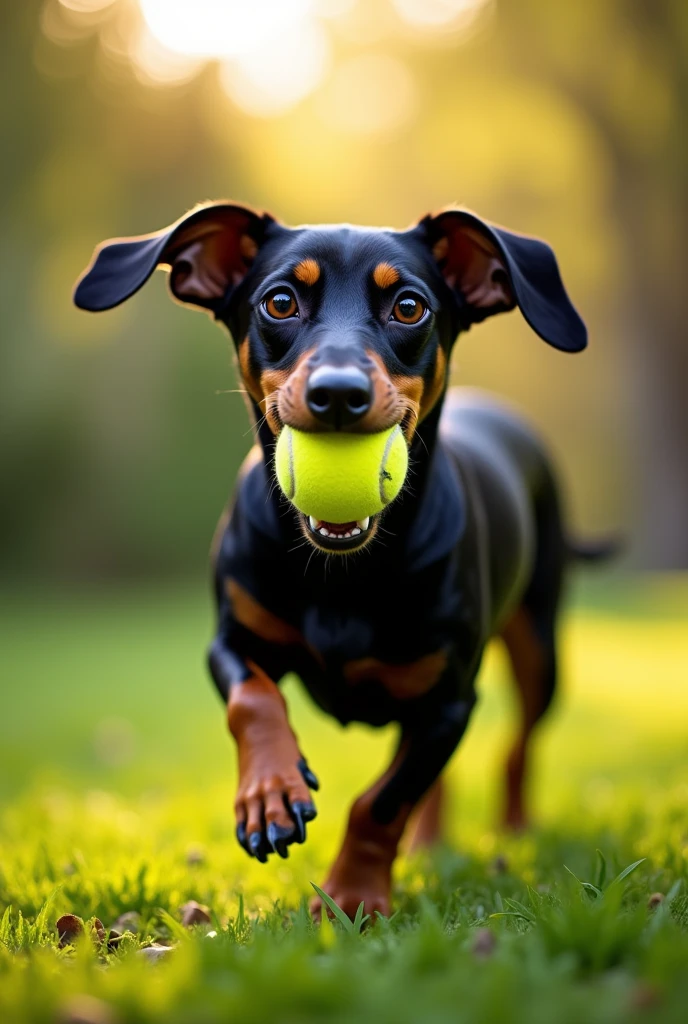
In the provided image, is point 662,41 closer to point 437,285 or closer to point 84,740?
point 84,740

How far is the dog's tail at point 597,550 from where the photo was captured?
5.49 metres

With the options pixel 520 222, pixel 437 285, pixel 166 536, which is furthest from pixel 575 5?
pixel 437 285

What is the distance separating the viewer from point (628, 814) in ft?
13.5

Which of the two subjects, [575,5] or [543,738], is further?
[575,5]

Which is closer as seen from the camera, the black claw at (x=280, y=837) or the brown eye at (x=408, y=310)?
the black claw at (x=280, y=837)

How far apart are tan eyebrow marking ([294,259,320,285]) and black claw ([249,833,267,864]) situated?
1.43 meters

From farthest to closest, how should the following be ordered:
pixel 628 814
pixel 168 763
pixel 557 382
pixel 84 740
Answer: pixel 557 382 → pixel 84 740 → pixel 168 763 → pixel 628 814

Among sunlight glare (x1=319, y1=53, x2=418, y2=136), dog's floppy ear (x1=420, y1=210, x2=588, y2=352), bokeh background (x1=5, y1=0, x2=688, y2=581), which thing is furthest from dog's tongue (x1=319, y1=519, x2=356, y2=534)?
sunlight glare (x1=319, y1=53, x2=418, y2=136)

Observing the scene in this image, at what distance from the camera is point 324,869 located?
356 centimetres

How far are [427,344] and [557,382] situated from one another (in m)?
19.5

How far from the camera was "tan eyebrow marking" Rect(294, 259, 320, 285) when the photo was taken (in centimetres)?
296

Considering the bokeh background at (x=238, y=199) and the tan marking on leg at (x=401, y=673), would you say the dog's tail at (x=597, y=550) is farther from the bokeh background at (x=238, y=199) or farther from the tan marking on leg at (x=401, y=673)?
the bokeh background at (x=238, y=199)

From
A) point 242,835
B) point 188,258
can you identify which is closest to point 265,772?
point 242,835

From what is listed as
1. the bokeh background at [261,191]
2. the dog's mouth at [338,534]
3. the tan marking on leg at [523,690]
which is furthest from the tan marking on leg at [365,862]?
the bokeh background at [261,191]
